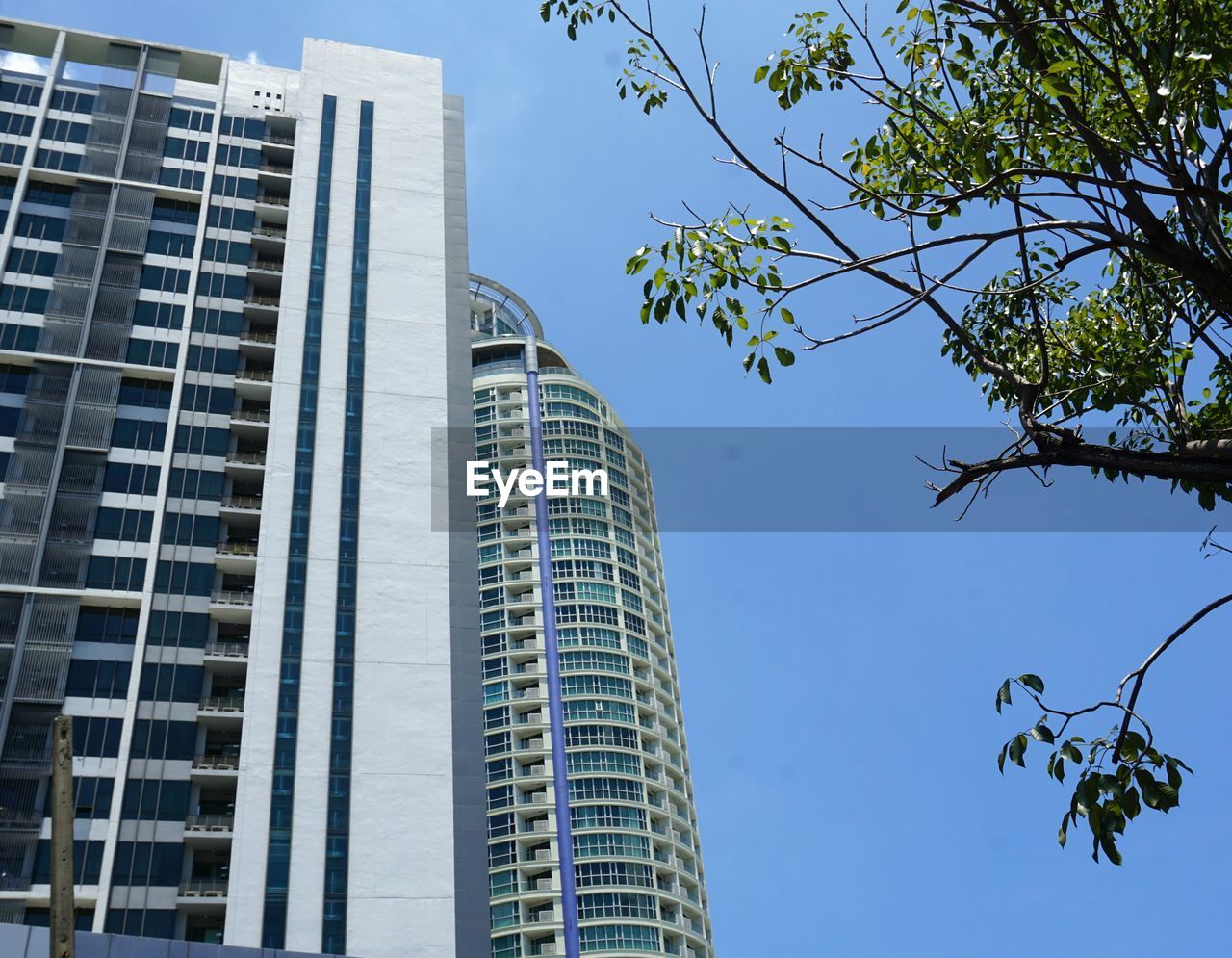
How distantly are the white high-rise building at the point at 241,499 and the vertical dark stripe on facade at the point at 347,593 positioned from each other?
100 millimetres

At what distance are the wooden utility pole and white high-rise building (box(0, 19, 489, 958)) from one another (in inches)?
1392

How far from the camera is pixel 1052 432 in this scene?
642 cm

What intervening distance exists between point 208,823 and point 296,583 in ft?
29.8

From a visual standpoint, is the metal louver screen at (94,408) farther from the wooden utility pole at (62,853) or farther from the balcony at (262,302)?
the wooden utility pole at (62,853)

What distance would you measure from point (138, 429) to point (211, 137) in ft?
54.8

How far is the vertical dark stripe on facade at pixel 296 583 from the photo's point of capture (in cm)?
3953

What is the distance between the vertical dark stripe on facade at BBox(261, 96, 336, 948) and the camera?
39531 mm

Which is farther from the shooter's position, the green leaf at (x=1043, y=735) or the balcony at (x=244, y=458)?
the balcony at (x=244, y=458)

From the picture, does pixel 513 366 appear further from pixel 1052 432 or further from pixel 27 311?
pixel 1052 432

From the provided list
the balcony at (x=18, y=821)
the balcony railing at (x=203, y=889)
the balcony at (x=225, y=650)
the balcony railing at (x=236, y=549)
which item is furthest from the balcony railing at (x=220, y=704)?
the balcony at (x=18, y=821)

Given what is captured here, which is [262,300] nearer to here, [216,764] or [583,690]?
[216,764]

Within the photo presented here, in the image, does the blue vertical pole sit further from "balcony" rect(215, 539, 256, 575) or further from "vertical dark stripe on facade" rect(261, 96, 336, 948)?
"balcony" rect(215, 539, 256, 575)

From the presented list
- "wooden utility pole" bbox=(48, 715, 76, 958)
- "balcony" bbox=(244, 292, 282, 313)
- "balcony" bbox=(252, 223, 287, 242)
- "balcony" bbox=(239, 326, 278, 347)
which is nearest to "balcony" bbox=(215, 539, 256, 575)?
"balcony" bbox=(239, 326, 278, 347)

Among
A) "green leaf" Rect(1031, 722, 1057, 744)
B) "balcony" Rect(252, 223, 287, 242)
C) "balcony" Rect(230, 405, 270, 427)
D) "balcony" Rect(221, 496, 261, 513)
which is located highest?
"balcony" Rect(252, 223, 287, 242)
